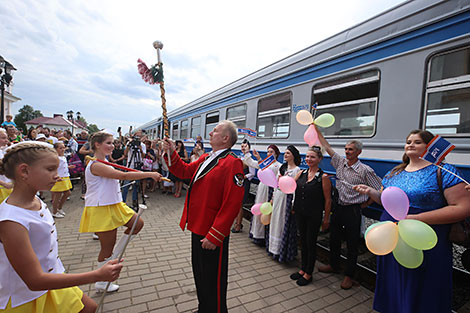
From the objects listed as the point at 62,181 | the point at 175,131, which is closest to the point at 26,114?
the point at 175,131

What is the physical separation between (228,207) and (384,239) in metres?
1.17

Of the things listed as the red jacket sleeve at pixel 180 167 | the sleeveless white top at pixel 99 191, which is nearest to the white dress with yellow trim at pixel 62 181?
the sleeveless white top at pixel 99 191

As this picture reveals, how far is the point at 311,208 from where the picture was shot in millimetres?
3195

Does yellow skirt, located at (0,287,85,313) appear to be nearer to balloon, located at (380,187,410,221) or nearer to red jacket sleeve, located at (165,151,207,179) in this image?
red jacket sleeve, located at (165,151,207,179)

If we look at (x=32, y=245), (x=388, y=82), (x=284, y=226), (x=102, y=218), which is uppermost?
(x=388, y=82)

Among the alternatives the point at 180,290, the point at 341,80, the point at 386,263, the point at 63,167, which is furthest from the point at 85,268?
the point at 341,80

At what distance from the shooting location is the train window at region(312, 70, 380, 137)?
344 centimetres

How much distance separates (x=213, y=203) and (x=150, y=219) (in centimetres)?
416

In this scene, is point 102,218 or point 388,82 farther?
point 388,82

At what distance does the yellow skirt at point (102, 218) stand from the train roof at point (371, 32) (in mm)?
3988

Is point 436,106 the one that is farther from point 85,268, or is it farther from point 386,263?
point 85,268

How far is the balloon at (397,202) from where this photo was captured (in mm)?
1729

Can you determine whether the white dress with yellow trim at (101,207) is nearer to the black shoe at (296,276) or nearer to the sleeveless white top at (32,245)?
the sleeveless white top at (32,245)

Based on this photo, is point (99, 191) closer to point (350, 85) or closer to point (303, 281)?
point (303, 281)
